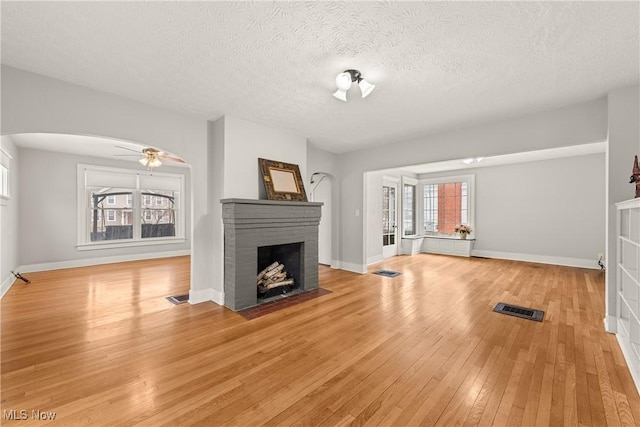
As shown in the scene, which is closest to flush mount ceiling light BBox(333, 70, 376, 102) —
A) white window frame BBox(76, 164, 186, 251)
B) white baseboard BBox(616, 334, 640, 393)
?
white baseboard BBox(616, 334, 640, 393)

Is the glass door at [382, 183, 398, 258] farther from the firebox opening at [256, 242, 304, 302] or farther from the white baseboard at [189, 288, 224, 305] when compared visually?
the white baseboard at [189, 288, 224, 305]

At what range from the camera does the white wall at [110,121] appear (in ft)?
8.00

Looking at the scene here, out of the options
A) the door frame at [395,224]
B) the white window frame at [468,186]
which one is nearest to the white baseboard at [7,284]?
the door frame at [395,224]

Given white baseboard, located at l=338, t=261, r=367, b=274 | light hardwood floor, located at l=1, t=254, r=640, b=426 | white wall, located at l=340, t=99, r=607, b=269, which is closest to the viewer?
light hardwood floor, located at l=1, t=254, r=640, b=426

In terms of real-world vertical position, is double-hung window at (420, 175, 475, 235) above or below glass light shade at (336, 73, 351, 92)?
below

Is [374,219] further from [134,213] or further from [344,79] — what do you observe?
[134,213]

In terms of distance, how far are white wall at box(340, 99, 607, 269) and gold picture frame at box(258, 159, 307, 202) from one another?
175 centimetres

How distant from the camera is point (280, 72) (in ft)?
8.23

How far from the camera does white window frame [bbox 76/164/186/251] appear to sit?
19.7 feet

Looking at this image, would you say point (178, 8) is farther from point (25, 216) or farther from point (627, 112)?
point (25, 216)

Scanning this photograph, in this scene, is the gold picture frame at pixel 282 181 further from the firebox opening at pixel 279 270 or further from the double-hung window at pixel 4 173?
the double-hung window at pixel 4 173

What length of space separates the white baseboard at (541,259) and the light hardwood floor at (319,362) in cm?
263

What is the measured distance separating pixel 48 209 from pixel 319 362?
22.7 ft

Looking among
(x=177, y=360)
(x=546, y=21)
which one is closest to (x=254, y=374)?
(x=177, y=360)
